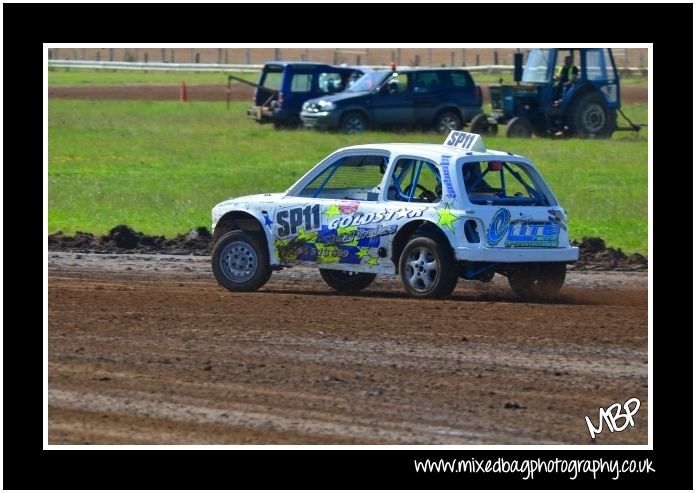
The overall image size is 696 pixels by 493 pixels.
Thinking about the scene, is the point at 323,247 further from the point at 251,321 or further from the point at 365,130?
the point at 365,130

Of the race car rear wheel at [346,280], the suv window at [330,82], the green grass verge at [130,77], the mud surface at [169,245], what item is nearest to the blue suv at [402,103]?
the suv window at [330,82]

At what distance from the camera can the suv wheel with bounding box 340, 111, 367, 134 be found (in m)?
31.8

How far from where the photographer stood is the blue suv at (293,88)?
3388 centimetres

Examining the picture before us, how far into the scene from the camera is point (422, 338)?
35.1 feet

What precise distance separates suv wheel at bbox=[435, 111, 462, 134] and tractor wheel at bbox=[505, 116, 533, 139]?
74.7 inches

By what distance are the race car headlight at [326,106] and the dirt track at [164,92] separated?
1305 cm

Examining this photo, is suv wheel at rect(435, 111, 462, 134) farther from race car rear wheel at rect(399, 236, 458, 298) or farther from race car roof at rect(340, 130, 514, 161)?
race car rear wheel at rect(399, 236, 458, 298)

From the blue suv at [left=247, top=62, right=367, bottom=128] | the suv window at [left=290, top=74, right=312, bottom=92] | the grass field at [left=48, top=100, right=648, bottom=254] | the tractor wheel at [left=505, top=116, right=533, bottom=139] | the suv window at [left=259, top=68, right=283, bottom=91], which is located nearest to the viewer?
the grass field at [left=48, top=100, right=648, bottom=254]

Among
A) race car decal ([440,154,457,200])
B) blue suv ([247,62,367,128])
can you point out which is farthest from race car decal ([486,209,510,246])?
blue suv ([247,62,367,128])

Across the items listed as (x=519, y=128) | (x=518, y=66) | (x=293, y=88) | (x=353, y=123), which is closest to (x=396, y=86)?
(x=353, y=123)

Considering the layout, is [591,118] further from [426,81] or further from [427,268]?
[427,268]

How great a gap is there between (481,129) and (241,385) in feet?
74.5

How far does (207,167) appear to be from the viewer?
25.0m

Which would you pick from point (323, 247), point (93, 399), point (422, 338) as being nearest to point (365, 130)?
point (323, 247)
